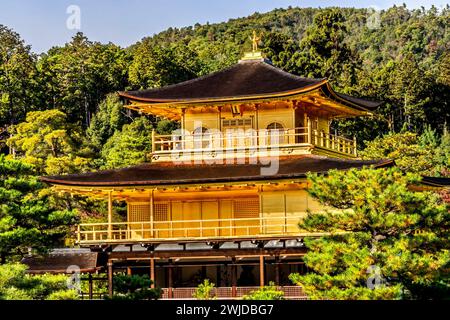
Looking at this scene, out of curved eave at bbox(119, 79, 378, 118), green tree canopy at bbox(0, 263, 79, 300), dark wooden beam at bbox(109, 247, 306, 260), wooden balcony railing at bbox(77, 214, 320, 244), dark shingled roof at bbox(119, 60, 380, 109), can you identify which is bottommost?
dark wooden beam at bbox(109, 247, 306, 260)

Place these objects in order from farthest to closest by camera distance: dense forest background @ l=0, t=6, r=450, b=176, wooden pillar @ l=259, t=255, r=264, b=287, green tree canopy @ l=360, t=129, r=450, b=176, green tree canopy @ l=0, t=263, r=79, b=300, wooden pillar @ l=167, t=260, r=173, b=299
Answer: dense forest background @ l=0, t=6, r=450, b=176
green tree canopy @ l=360, t=129, r=450, b=176
wooden pillar @ l=167, t=260, r=173, b=299
wooden pillar @ l=259, t=255, r=264, b=287
green tree canopy @ l=0, t=263, r=79, b=300

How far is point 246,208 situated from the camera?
25812 millimetres

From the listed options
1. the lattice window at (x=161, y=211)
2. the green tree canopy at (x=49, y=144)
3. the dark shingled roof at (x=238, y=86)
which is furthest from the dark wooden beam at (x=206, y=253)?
the green tree canopy at (x=49, y=144)

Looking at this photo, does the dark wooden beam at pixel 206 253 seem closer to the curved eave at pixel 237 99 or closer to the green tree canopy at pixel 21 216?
the green tree canopy at pixel 21 216

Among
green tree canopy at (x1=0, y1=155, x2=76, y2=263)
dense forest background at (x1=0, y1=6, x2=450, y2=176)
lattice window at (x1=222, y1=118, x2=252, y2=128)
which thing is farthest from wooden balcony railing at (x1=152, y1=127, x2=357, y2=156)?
dense forest background at (x1=0, y1=6, x2=450, y2=176)

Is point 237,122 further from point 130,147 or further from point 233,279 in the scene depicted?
point 130,147

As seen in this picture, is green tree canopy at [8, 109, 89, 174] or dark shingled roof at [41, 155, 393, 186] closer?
dark shingled roof at [41, 155, 393, 186]

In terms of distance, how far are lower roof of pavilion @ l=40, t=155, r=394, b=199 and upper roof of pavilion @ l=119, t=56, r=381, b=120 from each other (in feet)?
5.70

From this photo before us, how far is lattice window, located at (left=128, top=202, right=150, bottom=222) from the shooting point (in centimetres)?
2650

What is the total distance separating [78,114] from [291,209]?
1320 inches

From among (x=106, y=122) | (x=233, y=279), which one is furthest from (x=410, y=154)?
(x=106, y=122)

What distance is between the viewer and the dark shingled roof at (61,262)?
79.8 ft

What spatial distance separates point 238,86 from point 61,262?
22.7 feet

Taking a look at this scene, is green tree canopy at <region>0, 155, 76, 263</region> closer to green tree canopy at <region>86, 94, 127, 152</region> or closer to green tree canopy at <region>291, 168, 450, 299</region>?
green tree canopy at <region>291, 168, 450, 299</region>
